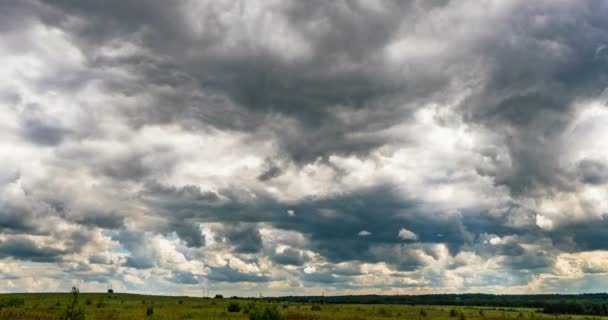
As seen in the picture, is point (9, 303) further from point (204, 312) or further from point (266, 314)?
point (266, 314)

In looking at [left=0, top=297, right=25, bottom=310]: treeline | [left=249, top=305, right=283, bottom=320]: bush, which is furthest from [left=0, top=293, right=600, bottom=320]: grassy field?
[left=249, top=305, right=283, bottom=320]: bush

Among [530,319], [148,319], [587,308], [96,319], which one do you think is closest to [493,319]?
[530,319]

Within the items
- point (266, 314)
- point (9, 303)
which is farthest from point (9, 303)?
point (266, 314)

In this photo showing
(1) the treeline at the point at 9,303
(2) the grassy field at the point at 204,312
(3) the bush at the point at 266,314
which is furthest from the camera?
(1) the treeline at the point at 9,303

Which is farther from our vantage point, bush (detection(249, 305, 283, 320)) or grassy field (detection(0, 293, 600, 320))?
grassy field (detection(0, 293, 600, 320))

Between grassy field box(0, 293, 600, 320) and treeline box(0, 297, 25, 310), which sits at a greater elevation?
treeline box(0, 297, 25, 310)

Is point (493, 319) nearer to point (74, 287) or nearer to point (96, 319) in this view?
point (96, 319)

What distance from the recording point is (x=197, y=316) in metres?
76.6

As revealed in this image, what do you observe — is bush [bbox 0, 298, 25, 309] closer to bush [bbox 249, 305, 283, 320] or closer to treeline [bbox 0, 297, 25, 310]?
treeline [bbox 0, 297, 25, 310]

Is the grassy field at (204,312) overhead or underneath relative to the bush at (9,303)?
underneath

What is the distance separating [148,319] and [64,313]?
60.7 ft

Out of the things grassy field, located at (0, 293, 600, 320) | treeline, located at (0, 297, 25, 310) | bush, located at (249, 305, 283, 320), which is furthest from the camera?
treeline, located at (0, 297, 25, 310)

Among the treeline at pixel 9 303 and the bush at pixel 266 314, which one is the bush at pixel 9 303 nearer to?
the treeline at pixel 9 303

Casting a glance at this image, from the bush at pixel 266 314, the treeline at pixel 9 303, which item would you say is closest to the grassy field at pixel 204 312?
the treeline at pixel 9 303
